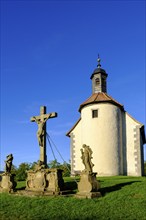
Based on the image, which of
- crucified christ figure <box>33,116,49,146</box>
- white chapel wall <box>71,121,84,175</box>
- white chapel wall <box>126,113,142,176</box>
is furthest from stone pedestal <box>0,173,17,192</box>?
white chapel wall <box>126,113,142,176</box>

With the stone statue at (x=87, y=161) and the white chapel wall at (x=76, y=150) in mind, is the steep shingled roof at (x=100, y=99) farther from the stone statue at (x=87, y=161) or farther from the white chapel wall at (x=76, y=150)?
the stone statue at (x=87, y=161)

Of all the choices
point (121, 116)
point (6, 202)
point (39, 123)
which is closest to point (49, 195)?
point (6, 202)

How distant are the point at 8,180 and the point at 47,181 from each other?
8.15ft

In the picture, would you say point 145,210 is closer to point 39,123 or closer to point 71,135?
point 39,123

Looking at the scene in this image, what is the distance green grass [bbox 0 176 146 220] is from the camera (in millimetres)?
9523

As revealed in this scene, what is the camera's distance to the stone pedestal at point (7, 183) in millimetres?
14785

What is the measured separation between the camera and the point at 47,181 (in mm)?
13734

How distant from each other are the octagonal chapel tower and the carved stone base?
9.96 m

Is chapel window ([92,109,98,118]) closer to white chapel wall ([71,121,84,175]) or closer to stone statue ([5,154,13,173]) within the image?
white chapel wall ([71,121,84,175])

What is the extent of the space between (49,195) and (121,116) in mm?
13986

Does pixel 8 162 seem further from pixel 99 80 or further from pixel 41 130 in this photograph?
pixel 99 80

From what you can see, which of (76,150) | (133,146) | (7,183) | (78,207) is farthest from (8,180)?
(133,146)

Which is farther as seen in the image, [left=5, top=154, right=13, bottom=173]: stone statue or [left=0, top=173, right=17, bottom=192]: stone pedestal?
[left=5, top=154, right=13, bottom=173]: stone statue

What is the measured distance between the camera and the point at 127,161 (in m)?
24.3
